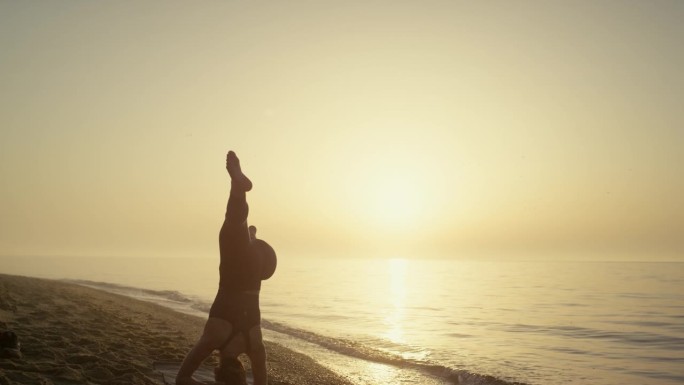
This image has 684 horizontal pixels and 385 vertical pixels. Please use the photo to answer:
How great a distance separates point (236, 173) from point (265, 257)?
98 centimetres

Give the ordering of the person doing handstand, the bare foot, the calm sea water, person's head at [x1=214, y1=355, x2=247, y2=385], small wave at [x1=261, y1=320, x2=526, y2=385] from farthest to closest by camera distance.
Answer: the calm sea water < small wave at [x1=261, y1=320, x2=526, y2=385] < person's head at [x1=214, y1=355, x2=247, y2=385] < the person doing handstand < the bare foot

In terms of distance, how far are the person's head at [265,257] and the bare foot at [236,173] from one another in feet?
2.45

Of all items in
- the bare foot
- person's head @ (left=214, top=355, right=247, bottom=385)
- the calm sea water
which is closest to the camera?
the bare foot

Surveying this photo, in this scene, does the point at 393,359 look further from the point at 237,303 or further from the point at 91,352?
the point at 237,303

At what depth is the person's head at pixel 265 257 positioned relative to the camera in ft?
17.7

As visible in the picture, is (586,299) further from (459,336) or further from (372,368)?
(372,368)

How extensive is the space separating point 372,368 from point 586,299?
53102 mm

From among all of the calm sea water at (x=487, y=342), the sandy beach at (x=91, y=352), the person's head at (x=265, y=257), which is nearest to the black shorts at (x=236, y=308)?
the person's head at (x=265, y=257)

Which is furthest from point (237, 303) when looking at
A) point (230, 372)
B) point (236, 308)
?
point (230, 372)

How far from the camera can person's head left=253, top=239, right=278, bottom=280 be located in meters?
5.41

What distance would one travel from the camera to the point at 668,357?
25.8 metres

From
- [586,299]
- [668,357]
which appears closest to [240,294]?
[668,357]

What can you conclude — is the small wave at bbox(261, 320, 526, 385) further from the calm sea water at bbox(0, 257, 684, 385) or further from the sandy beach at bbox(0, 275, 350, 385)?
the sandy beach at bbox(0, 275, 350, 385)

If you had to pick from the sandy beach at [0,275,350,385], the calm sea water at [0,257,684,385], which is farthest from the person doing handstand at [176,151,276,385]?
the calm sea water at [0,257,684,385]
